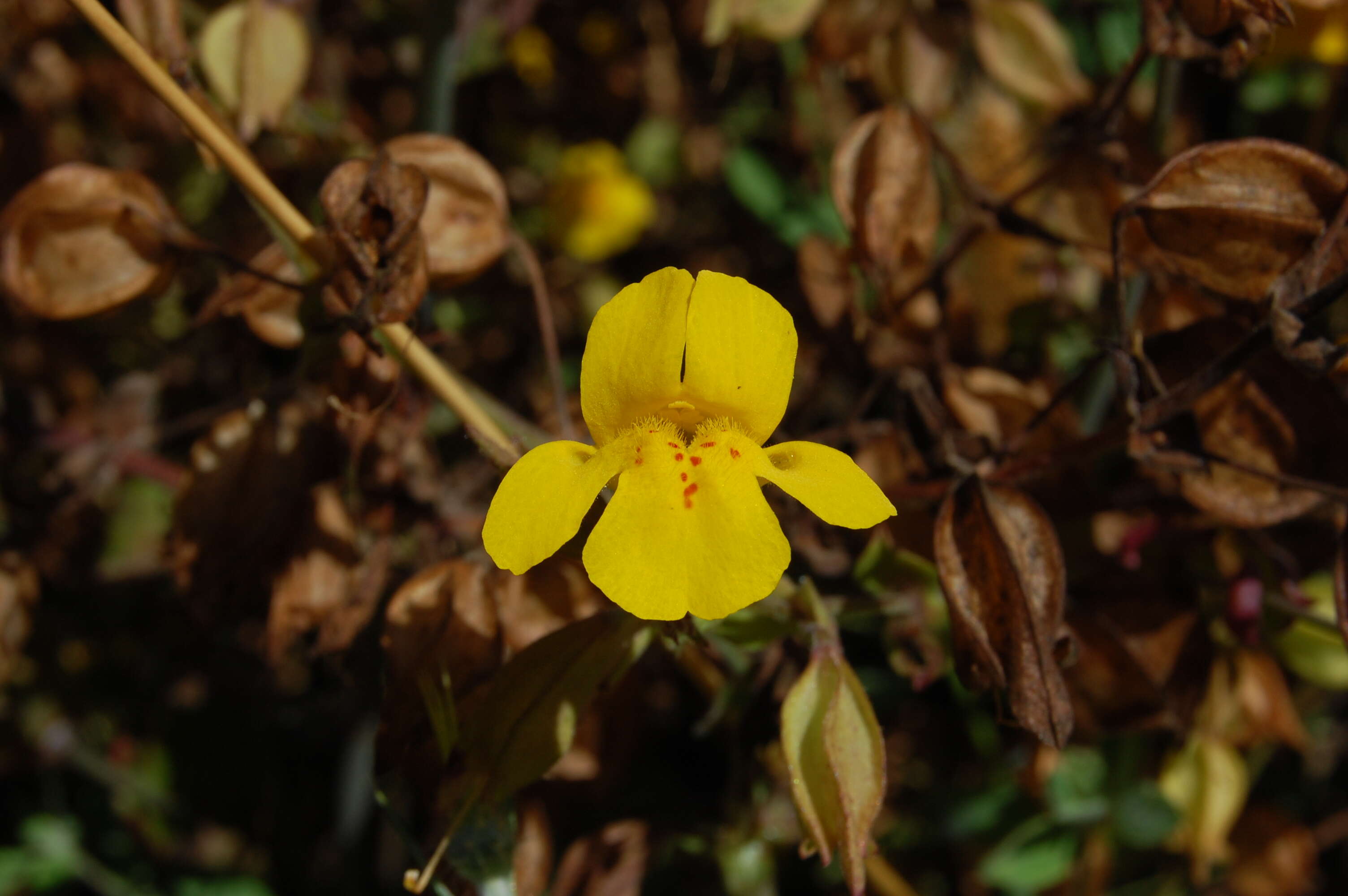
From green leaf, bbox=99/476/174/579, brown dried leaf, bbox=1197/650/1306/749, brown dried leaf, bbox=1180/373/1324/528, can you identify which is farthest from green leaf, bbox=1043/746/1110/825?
green leaf, bbox=99/476/174/579

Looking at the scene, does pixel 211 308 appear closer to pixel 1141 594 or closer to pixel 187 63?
pixel 187 63

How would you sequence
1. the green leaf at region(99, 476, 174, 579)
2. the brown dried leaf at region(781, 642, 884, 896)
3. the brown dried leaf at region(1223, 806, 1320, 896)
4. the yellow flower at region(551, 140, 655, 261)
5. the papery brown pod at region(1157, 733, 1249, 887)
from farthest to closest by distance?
the yellow flower at region(551, 140, 655, 261) < the green leaf at region(99, 476, 174, 579) < the brown dried leaf at region(1223, 806, 1320, 896) < the papery brown pod at region(1157, 733, 1249, 887) < the brown dried leaf at region(781, 642, 884, 896)

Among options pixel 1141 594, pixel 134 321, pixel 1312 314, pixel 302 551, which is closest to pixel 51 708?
pixel 134 321

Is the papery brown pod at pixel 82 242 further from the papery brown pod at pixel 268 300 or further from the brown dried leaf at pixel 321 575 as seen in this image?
the brown dried leaf at pixel 321 575

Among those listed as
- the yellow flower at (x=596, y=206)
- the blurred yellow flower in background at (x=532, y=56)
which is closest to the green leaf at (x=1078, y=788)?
the yellow flower at (x=596, y=206)

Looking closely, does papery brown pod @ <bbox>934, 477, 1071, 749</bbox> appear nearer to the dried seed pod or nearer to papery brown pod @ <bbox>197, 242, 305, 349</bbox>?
papery brown pod @ <bbox>197, 242, 305, 349</bbox>

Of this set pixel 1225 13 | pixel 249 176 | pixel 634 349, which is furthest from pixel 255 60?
pixel 1225 13
